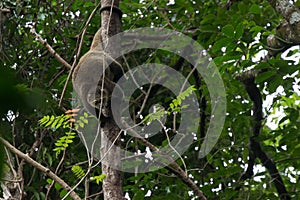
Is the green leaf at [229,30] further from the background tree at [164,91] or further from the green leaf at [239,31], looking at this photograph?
the background tree at [164,91]

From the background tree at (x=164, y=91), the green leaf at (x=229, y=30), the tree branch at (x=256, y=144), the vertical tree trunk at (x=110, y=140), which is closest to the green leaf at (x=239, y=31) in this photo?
the green leaf at (x=229, y=30)

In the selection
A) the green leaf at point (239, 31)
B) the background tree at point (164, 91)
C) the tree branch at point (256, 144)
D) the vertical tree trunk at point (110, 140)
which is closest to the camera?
the vertical tree trunk at point (110, 140)

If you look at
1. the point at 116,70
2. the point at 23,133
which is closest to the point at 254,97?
the point at 23,133

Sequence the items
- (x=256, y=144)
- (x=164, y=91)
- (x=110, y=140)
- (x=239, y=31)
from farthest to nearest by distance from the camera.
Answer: (x=164, y=91) < (x=256, y=144) < (x=239, y=31) < (x=110, y=140)

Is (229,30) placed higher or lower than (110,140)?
higher

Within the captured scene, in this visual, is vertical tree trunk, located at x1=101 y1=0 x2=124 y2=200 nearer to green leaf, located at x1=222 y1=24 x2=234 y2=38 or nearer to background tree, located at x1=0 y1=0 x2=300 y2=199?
green leaf, located at x1=222 y1=24 x2=234 y2=38

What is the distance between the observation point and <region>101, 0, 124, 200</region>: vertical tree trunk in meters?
1.65

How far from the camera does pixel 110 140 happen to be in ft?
5.67

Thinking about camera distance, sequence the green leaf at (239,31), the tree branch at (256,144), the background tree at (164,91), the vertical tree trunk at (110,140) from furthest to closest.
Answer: the tree branch at (256,144)
the background tree at (164,91)
the green leaf at (239,31)
the vertical tree trunk at (110,140)

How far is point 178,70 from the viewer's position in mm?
3885

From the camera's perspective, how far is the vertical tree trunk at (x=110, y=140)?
165cm

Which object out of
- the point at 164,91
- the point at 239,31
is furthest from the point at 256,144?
the point at 239,31

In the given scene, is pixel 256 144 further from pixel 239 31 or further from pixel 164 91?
pixel 239 31

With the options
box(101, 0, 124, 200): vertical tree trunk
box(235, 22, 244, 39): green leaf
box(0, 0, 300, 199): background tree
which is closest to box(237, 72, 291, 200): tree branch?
box(0, 0, 300, 199): background tree
